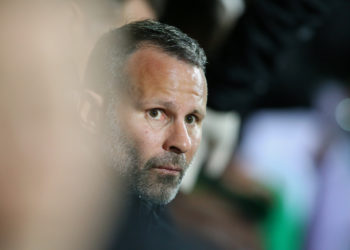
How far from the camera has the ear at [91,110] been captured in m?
Answer: 0.23

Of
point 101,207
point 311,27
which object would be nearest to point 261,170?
point 311,27

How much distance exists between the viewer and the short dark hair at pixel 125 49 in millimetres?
226

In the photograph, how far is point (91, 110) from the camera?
0.24m

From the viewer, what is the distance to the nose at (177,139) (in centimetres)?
22

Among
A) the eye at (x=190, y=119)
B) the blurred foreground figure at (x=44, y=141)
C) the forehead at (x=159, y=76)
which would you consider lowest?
the blurred foreground figure at (x=44, y=141)

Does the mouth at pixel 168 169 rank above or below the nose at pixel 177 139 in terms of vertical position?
below

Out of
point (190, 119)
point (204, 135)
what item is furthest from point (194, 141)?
point (204, 135)

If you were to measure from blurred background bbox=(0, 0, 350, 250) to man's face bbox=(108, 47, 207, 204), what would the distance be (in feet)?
0.06

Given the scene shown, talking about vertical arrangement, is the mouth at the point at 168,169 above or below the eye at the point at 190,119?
below

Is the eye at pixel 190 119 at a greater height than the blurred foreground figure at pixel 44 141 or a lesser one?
greater

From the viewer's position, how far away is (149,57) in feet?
0.75

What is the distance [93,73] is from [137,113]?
30 millimetres

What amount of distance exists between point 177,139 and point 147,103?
0.08 feet

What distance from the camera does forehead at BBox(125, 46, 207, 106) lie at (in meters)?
0.23
